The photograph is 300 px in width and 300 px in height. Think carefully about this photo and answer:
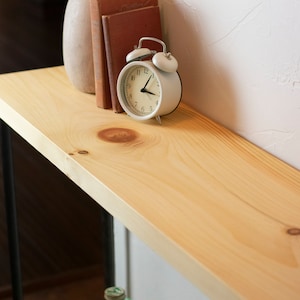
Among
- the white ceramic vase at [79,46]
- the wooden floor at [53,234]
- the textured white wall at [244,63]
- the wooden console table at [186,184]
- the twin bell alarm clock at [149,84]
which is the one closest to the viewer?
the wooden console table at [186,184]

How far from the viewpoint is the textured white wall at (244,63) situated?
37.2 inches

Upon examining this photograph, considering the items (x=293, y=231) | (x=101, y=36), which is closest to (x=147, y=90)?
(x=101, y=36)

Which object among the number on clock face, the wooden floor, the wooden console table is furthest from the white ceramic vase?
the wooden floor

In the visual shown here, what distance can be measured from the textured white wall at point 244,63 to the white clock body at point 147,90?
0.07 m

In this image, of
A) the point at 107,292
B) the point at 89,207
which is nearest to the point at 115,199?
the point at 107,292

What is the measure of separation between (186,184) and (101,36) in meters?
0.33

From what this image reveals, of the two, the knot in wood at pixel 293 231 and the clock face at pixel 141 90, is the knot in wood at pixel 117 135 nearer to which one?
the clock face at pixel 141 90

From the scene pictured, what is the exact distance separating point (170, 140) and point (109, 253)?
625 millimetres

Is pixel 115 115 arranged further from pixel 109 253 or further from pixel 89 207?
pixel 89 207

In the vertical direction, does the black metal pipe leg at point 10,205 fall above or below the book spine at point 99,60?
below

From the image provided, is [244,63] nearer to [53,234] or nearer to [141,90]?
[141,90]

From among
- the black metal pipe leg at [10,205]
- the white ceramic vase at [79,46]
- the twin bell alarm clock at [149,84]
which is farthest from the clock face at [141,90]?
the black metal pipe leg at [10,205]

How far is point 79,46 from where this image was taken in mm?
1207

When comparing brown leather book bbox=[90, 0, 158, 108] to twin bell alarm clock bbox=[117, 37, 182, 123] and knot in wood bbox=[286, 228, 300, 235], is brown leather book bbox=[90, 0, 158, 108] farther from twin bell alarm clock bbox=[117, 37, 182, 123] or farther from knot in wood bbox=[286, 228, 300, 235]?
knot in wood bbox=[286, 228, 300, 235]
